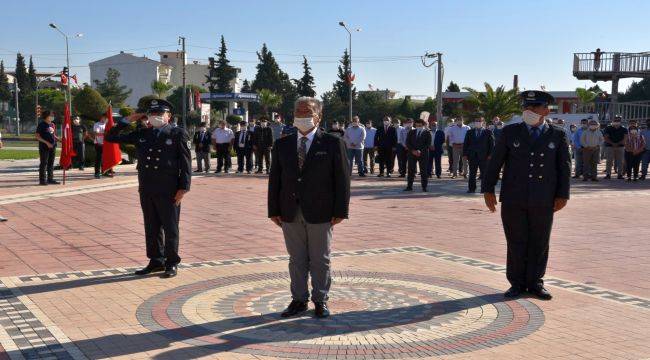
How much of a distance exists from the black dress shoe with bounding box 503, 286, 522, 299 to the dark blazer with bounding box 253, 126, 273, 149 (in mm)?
16584

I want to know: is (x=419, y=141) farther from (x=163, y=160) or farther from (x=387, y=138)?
(x=163, y=160)

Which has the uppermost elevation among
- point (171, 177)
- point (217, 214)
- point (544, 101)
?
point (544, 101)

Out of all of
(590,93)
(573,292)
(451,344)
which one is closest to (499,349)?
(451,344)

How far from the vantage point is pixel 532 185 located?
676cm

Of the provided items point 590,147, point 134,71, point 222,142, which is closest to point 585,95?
point 590,147

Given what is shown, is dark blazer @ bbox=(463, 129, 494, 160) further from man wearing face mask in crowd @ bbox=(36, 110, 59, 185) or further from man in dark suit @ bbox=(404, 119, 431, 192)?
man wearing face mask in crowd @ bbox=(36, 110, 59, 185)

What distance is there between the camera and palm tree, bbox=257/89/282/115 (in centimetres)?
9238

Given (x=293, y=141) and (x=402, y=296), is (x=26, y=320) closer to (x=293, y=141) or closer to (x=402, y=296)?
(x=293, y=141)

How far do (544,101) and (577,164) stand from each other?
54.6 ft

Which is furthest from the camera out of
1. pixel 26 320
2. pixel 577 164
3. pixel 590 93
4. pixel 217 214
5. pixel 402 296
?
pixel 590 93

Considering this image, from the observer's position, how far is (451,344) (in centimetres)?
532

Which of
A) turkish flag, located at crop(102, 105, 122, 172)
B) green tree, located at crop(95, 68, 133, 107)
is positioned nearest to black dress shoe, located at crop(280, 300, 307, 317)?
turkish flag, located at crop(102, 105, 122, 172)

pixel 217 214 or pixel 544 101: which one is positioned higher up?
pixel 544 101

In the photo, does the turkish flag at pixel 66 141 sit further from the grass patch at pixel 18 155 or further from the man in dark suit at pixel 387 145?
the grass patch at pixel 18 155
